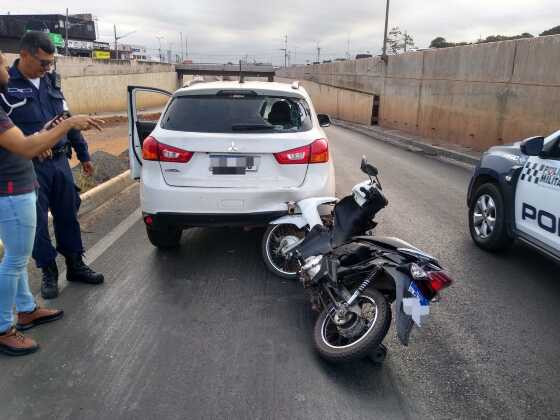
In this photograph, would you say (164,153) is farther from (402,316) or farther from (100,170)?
(100,170)

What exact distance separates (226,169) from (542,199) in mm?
2792

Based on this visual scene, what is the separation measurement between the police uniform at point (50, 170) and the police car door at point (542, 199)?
3941 millimetres

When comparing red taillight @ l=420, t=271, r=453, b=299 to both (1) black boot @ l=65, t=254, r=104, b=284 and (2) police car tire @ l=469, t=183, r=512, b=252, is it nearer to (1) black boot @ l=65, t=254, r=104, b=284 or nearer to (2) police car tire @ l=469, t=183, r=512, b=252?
(2) police car tire @ l=469, t=183, r=512, b=252

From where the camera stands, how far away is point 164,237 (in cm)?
529

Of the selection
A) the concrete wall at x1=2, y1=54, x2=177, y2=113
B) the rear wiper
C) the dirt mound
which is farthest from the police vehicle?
the concrete wall at x1=2, y1=54, x2=177, y2=113

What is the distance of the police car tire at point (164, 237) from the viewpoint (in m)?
A: 5.20

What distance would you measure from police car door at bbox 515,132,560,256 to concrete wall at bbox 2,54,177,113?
19.6 metres

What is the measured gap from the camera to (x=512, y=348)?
140 inches

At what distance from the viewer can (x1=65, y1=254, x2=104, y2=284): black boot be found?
451cm

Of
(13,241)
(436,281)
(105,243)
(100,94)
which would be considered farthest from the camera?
(100,94)

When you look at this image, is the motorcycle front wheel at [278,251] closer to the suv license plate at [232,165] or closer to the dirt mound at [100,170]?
the suv license plate at [232,165]

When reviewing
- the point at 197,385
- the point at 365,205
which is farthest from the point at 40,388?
the point at 365,205

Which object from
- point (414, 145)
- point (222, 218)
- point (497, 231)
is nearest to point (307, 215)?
point (222, 218)

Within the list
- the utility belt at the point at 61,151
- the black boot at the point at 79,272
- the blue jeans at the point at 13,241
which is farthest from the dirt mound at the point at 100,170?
the blue jeans at the point at 13,241
